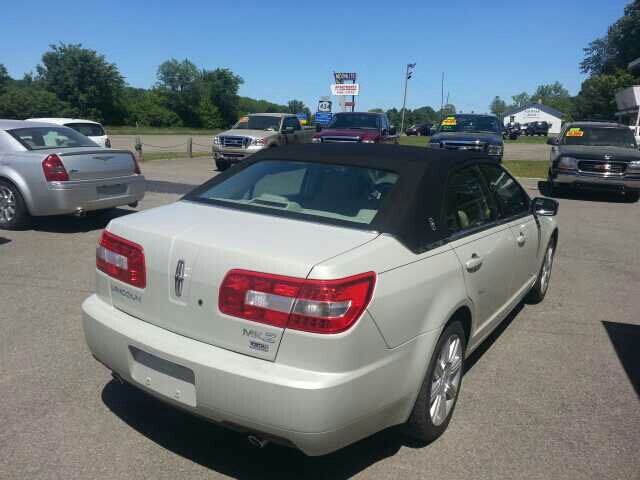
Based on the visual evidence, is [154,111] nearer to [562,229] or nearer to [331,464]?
[562,229]

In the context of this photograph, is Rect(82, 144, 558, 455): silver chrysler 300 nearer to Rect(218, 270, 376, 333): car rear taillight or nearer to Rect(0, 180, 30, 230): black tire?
Rect(218, 270, 376, 333): car rear taillight

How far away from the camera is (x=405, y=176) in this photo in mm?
3176

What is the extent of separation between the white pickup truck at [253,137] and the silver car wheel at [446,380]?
13.3m

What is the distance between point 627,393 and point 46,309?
15.3 feet

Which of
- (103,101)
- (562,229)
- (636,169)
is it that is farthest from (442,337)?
(103,101)

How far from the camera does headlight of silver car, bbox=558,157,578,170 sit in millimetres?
12758

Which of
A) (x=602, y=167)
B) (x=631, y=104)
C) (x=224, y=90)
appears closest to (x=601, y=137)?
(x=602, y=167)

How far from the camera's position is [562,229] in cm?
946

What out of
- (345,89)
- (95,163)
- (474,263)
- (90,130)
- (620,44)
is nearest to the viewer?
(474,263)

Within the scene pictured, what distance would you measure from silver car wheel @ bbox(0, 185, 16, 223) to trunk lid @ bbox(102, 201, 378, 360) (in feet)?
18.8

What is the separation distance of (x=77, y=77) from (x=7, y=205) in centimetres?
6840

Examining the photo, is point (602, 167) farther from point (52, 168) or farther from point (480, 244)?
point (52, 168)

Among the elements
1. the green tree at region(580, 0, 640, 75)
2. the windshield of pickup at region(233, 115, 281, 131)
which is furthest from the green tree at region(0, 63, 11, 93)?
the green tree at region(580, 0, 640, 75)

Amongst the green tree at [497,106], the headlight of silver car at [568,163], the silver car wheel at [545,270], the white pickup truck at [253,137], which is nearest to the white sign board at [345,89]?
the white pickup truck at [253,137]
